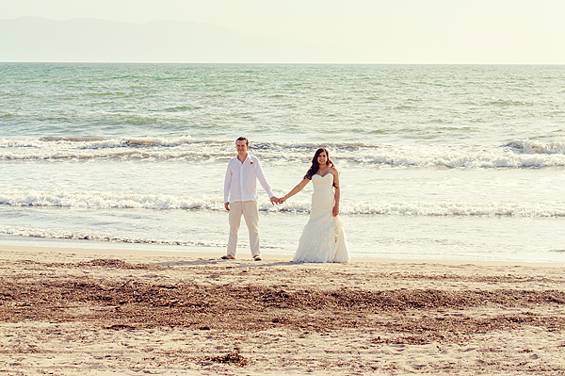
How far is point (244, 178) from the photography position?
→ 10914mm

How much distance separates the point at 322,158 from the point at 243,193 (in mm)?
1087

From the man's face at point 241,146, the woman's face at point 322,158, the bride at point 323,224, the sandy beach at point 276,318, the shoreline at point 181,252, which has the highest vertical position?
the man's face at point 241,146

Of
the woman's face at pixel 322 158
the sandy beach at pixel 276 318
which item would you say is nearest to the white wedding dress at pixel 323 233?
the woman's face at pixel 322 158

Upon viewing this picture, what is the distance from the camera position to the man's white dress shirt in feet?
35.8

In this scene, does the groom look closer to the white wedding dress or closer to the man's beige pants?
the man's beige pants

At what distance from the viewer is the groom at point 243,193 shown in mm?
10898

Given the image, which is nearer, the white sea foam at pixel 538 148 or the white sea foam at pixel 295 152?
the white sea foam at pixel 295 152

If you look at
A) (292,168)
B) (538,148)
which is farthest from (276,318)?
(538,148)

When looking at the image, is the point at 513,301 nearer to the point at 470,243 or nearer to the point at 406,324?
the point at 406,324

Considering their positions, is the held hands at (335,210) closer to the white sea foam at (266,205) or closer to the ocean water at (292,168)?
the ocean water at (292,168)

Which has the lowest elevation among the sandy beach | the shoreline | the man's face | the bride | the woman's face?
the shoreline

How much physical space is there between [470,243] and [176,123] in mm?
24657

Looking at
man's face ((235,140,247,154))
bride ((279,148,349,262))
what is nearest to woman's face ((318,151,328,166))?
bride ((279,148,349,262))

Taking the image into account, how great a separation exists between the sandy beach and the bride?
14.0 inches
